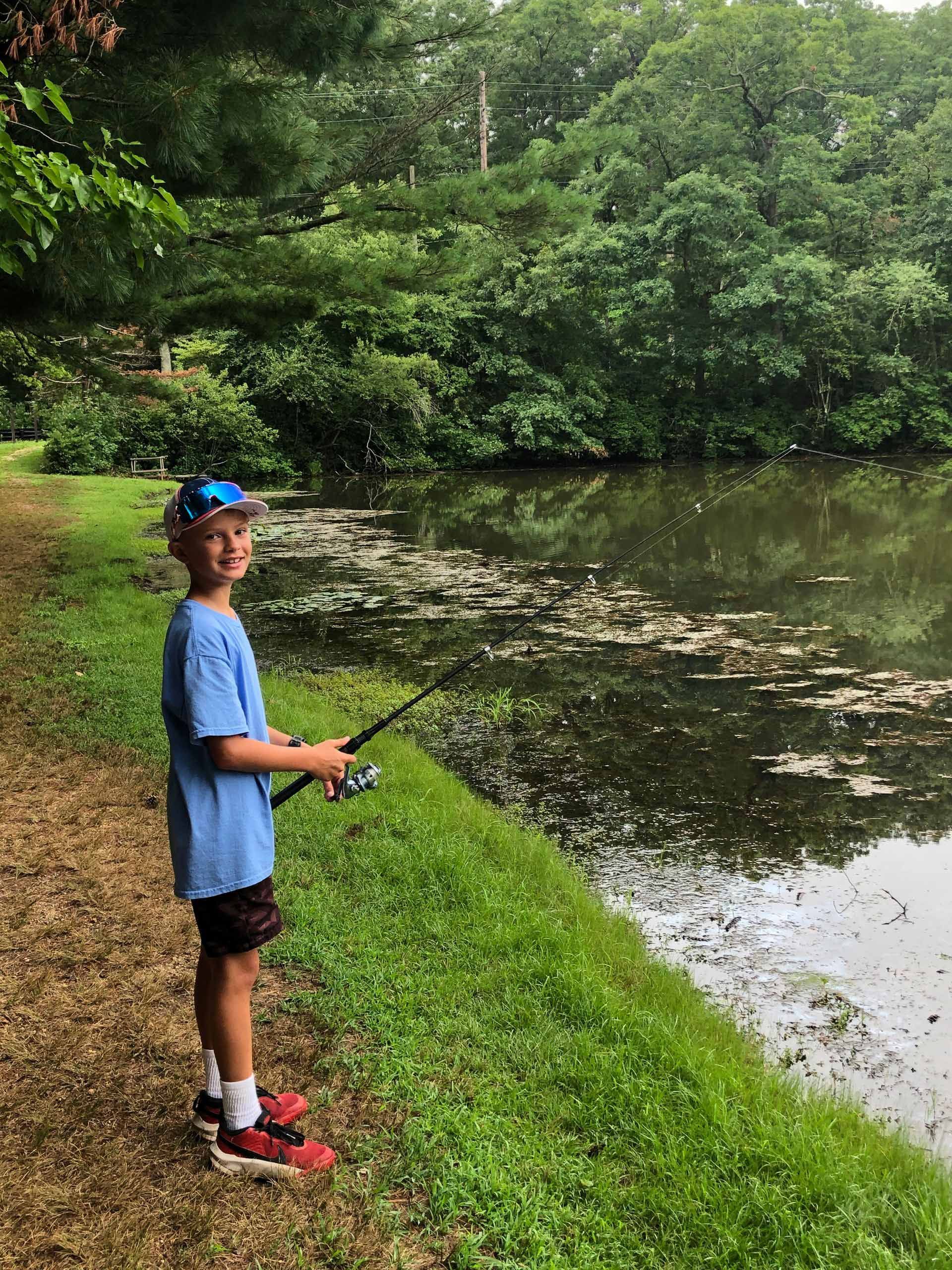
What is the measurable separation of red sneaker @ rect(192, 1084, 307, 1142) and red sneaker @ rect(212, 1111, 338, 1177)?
0.15 feet

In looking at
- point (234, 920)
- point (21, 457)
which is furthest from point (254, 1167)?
point (21, 457)

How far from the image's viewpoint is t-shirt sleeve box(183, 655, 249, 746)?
2.02 meters

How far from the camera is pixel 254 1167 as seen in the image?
7.17 feet

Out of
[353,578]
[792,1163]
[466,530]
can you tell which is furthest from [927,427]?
[792,1163]

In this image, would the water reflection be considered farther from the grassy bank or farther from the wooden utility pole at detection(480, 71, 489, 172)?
the wooden utility pole at detection(480, 71, 489, 172)

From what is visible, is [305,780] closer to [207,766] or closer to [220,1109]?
[207,766]

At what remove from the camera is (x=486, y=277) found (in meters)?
28.6

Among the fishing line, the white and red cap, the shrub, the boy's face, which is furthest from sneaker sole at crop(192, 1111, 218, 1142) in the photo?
the fishing line

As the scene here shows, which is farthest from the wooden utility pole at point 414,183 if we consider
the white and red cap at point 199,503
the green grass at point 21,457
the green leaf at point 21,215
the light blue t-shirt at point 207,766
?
the green grass at point 21,457

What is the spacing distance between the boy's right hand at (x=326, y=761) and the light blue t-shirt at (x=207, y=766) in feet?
0.44

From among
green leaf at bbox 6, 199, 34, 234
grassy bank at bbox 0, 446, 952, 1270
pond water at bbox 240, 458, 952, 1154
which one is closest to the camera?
grassy bank at bbox 0, 446, 952, 1270

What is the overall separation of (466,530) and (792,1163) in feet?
47.0

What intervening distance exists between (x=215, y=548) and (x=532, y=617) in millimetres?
2220

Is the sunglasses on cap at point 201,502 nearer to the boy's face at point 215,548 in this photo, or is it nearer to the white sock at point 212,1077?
the boy's face at point 215,548
